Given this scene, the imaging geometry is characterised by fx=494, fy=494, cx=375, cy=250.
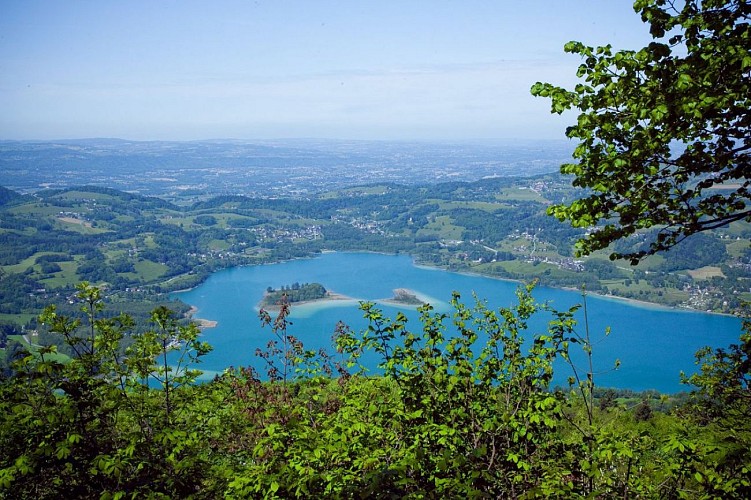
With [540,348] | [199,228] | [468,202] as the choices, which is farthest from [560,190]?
[540,348]

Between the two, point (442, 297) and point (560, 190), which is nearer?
point (442, 297)

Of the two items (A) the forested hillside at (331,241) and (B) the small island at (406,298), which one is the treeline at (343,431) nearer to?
(B) the small island at (406,298)

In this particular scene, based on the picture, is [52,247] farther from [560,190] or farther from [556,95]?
[560,190]

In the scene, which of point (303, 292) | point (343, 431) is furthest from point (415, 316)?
point (343, 431)

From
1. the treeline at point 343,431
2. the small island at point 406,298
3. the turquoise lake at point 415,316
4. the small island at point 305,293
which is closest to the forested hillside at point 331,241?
the turquoise lake at point 415,316

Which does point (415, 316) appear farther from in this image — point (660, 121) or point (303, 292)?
point (660, 121)

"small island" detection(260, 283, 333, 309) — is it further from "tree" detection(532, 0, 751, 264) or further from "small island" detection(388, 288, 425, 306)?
"tree" detection(532, 0, 751, 264)

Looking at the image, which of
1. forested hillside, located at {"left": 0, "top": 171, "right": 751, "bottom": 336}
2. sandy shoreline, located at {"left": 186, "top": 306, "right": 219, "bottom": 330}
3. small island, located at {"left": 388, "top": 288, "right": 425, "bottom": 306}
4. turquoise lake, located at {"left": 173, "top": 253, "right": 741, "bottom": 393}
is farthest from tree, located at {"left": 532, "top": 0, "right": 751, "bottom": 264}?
forested hillside, located at {"left": 0, "top": 171, "right": 751, "bottom": 336}
